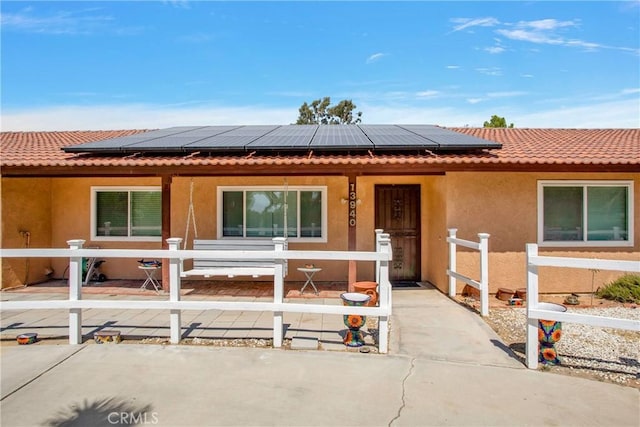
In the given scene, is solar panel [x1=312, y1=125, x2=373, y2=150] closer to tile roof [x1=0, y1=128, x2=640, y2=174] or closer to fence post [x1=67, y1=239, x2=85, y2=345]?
tile roof [x1=0, y1=128, x2=640, y2=174]

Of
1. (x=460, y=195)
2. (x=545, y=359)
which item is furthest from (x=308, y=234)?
(x=545, y=359)

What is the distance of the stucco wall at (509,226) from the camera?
8164 mm

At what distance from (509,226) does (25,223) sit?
A: 11194 mm

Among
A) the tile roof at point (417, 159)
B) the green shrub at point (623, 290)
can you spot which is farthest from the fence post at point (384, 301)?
the green shrub at point (623, 290)

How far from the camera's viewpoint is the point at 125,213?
991 cm

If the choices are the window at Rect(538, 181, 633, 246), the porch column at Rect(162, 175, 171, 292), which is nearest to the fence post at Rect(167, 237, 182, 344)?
the porch column at Rect(162, 175, 171, 292)

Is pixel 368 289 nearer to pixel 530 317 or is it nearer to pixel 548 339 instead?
pixel 530 317

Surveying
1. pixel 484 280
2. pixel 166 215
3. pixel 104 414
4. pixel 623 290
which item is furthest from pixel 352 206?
pixel 623 290

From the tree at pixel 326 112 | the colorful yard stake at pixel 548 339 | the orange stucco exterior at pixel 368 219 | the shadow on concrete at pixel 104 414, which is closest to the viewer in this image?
the shadow on concrete at pixel 104 414

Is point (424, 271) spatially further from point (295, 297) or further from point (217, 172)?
point (217, 172)

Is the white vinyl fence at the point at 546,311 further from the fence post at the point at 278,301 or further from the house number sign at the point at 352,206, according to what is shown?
the house number sign at the point at 352,206

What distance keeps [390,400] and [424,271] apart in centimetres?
609

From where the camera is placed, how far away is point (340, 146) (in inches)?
312

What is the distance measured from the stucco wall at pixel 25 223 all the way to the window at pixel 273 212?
176 inches
